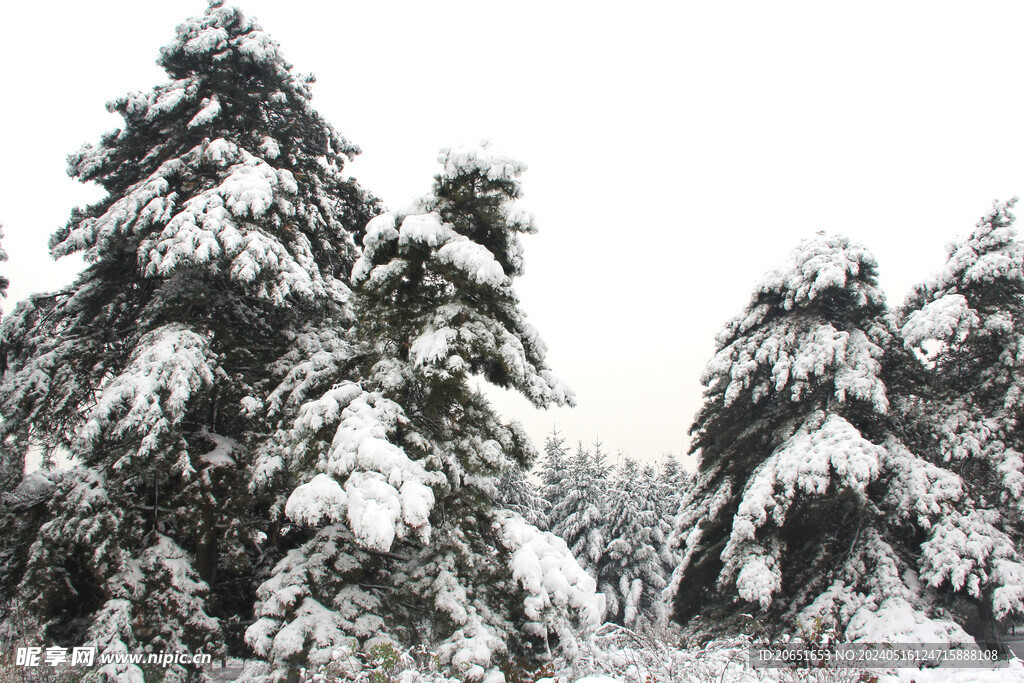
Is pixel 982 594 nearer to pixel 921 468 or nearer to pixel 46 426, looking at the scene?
pixel 921 468

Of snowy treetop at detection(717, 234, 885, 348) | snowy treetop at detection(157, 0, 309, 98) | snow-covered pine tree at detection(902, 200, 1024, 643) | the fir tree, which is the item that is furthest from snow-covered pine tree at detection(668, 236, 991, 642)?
the fir tree

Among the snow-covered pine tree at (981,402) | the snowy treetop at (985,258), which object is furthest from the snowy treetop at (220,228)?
the snowy treetop at (985,258)

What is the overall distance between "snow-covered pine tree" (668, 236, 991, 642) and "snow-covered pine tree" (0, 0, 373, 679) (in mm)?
9612

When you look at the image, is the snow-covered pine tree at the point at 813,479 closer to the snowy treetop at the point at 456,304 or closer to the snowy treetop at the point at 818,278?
the snowy treetop at the point at 818,278

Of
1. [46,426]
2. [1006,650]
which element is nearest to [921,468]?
[1006,650]

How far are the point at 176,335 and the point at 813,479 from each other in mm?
11309

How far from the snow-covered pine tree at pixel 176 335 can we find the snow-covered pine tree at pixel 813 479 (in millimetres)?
9612

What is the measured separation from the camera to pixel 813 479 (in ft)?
35.4

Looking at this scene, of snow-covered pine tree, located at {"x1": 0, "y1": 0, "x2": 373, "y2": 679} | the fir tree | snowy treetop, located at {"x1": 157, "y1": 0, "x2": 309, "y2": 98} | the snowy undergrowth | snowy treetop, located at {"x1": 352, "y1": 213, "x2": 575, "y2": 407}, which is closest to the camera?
the snowy undergrowth

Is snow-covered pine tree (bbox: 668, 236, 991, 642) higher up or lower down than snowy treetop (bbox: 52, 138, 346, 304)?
lower down

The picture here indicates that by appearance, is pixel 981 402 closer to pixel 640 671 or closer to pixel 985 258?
pixel 985 258

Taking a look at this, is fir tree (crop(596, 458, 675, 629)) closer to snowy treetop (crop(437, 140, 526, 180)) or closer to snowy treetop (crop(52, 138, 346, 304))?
snowy treetop (crop(52, 138, 346, 304))

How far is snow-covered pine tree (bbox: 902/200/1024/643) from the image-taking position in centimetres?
1039

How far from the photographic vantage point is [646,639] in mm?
8258
